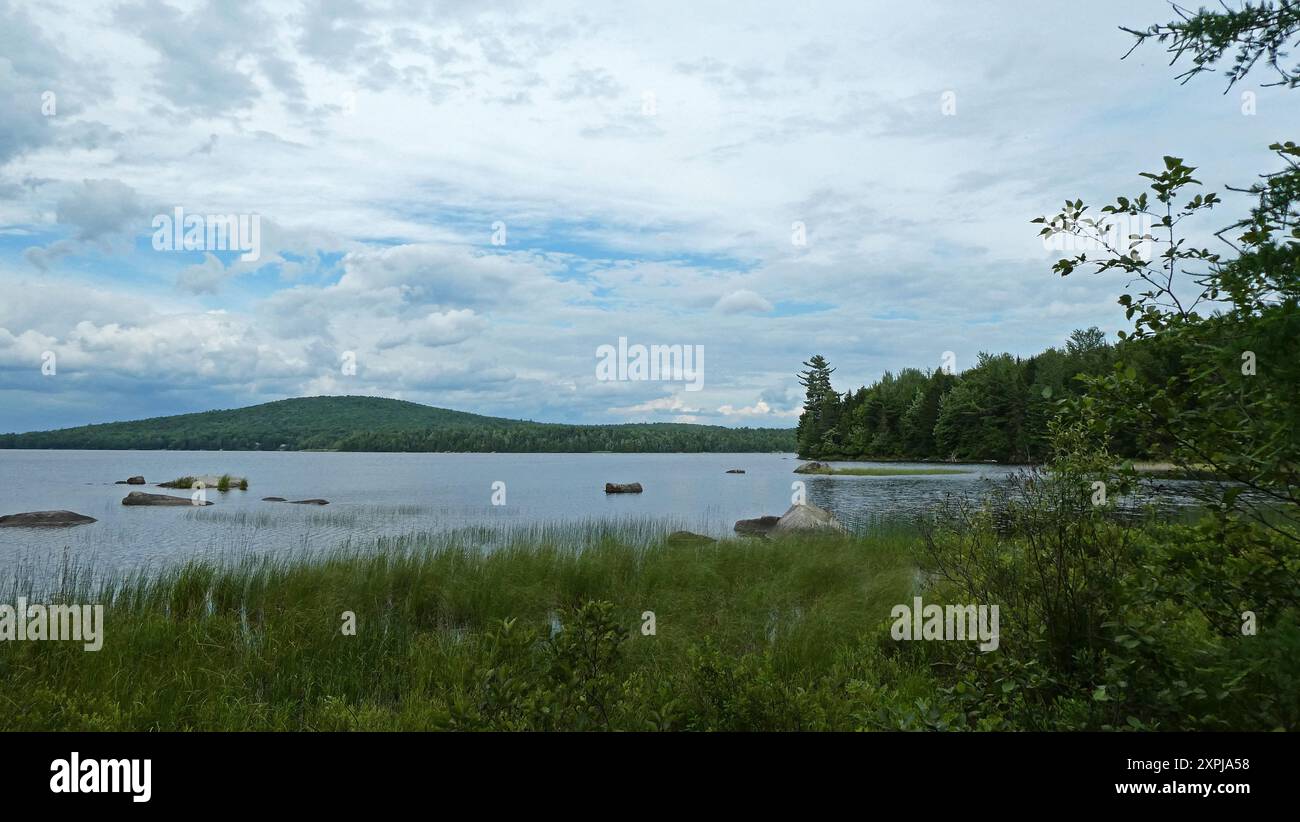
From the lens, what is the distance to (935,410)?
83.8 m

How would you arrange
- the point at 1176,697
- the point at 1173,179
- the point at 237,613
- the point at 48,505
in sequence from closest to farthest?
the point at 1176,697
the point at 1173,179
the point at 237,613
the point at 48,505

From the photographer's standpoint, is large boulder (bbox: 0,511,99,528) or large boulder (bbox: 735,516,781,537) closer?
large boulder (bbox: 735,516,781,537)

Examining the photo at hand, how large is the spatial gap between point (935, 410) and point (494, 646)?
87.0m

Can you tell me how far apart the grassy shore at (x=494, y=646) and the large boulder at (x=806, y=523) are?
141 inches

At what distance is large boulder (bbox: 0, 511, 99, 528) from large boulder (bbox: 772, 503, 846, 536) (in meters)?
26.2

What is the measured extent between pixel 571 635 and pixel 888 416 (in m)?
90.4

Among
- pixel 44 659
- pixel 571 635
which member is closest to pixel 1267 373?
pixel 571 635

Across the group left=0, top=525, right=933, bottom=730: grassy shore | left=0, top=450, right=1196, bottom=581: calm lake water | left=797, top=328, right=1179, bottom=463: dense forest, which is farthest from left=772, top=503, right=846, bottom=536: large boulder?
left=797, top=328, right=1179, bottom=463: dense forest

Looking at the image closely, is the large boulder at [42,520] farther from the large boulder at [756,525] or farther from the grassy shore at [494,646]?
the large boulder at [756,525]

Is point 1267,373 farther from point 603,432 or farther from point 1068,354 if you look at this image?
point 603,432

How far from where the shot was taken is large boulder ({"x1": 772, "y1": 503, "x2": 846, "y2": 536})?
19250 mm

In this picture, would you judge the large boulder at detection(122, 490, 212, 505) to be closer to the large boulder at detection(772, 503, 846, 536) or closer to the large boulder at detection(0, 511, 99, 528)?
the large boulder at detection(0, 511, 99, 528)

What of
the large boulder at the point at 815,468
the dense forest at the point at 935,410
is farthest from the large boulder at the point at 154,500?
the dense forest at the point at 935,410
